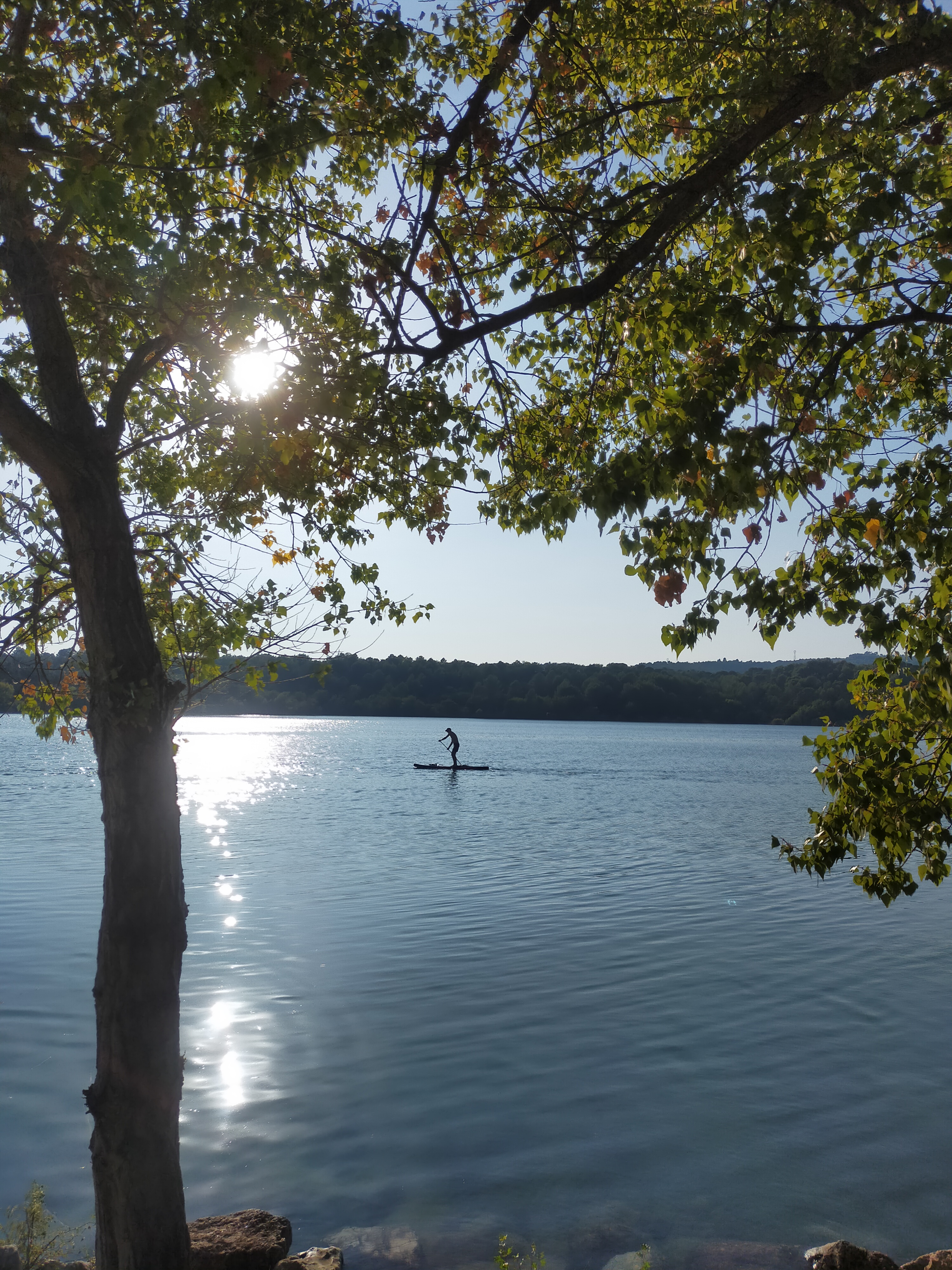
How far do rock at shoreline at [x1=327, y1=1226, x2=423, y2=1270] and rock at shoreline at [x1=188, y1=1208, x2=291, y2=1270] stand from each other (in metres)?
0.57

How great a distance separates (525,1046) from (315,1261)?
542 centimetres

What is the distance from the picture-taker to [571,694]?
142500mm

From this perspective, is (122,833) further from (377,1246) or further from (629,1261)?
(629,1261)

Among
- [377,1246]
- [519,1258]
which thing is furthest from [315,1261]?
[519,1258]

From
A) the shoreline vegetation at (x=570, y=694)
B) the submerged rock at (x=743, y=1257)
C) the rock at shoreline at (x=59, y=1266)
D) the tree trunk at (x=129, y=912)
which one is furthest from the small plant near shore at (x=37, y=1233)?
the shoreline vegetation at (x=570, y=694)

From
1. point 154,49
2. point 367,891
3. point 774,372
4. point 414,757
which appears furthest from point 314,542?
point 414,757

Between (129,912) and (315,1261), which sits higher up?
(129,912)

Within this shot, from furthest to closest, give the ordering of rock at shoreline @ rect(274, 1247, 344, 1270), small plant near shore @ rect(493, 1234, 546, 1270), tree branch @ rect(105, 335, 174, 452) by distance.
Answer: small plant near shore @ rect(493, 1234, 546, 1270) → rock at shoreline @ rect(274, 1247, 344, 1270) → tree branch @ rect(105, 335, 174, 452)

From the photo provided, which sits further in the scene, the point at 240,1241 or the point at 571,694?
the point at 571,694

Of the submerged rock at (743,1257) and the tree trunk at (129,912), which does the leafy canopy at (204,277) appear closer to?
the tree trunk at (129,912)

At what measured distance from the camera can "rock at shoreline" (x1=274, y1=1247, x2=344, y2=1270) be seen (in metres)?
6.21

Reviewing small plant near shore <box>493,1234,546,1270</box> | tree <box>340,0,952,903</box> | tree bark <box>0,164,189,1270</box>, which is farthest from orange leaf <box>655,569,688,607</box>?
small plant near shore <box>493,1234,546,1270</box>

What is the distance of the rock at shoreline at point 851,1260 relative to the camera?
20.8 ft

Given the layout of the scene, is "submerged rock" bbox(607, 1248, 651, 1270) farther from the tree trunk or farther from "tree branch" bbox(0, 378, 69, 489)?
"tree branch" bbox(0, 378, 69, 489)
